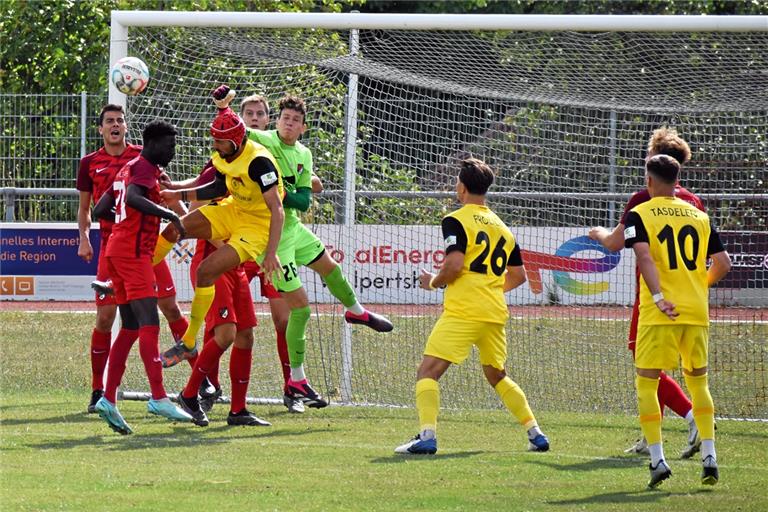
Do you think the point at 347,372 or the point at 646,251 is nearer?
the point at 646,251

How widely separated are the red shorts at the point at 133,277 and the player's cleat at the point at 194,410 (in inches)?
34.2

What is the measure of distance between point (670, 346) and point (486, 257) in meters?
1.34

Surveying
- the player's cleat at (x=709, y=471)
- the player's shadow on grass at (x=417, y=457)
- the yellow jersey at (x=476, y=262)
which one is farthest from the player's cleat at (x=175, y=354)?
the player's cleat at (x=709, y=471)

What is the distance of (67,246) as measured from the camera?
1794 centimetres

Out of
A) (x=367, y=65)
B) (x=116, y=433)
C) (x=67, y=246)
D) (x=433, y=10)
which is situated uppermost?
(x=433, y=10)

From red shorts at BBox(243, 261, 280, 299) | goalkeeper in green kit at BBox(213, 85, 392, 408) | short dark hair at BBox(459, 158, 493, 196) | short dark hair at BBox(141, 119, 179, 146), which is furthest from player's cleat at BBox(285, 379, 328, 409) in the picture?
short dark hair at BBox(459, 158, 493, 196)

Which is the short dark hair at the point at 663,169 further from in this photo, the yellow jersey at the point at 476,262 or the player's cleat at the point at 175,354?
the player's cleat at the point at 175,354

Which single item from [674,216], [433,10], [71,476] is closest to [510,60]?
[674,216]

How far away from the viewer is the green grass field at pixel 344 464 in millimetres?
6309

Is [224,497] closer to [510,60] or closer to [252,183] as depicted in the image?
[252,183]

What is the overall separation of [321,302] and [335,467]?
8.64 metres

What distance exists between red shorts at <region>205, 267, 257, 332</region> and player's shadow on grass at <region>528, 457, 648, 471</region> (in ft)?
8.21

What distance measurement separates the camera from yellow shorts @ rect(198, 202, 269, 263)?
862cm

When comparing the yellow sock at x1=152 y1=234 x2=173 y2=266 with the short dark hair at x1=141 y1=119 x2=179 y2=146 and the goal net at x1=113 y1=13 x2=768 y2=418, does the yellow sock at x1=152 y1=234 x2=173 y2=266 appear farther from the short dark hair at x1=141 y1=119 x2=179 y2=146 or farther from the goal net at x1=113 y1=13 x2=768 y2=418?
the goal net at x1=113 y1=13 x2=768 y2=418
